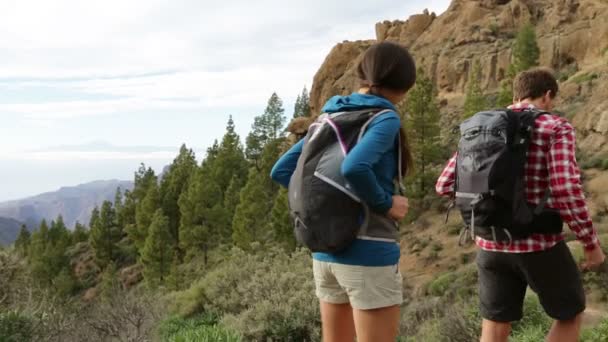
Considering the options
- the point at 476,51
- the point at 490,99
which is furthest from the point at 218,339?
the point at 476,51

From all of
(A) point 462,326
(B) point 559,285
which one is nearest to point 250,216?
(A) point 462,326

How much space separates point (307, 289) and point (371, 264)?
27.4ft

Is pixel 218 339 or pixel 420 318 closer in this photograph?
pixel 218 339

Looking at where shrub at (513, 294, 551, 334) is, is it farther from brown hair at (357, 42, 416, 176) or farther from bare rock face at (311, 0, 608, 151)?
bare rock face at (311, 0, 608, 151)

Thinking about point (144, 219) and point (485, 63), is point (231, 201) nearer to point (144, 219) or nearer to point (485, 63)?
point (144, 219)

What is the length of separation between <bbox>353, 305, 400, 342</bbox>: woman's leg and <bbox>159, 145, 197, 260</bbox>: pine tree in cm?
4175

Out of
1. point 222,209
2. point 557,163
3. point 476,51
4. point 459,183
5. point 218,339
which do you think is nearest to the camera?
point 557,163

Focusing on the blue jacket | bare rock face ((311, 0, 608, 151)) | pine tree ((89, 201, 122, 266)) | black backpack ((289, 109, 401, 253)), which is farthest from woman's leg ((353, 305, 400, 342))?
pine tree ((89, 201, 122, 266))

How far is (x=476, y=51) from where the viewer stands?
6406 cm

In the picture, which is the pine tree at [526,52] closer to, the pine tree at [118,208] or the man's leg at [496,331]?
the pine tree at [118,208]

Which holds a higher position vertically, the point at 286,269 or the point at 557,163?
the point at 557,163

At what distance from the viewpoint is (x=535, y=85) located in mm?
3330

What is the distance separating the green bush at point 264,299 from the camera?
326 inches

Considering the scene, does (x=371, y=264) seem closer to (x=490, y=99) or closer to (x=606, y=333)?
(x=606, y=333)
